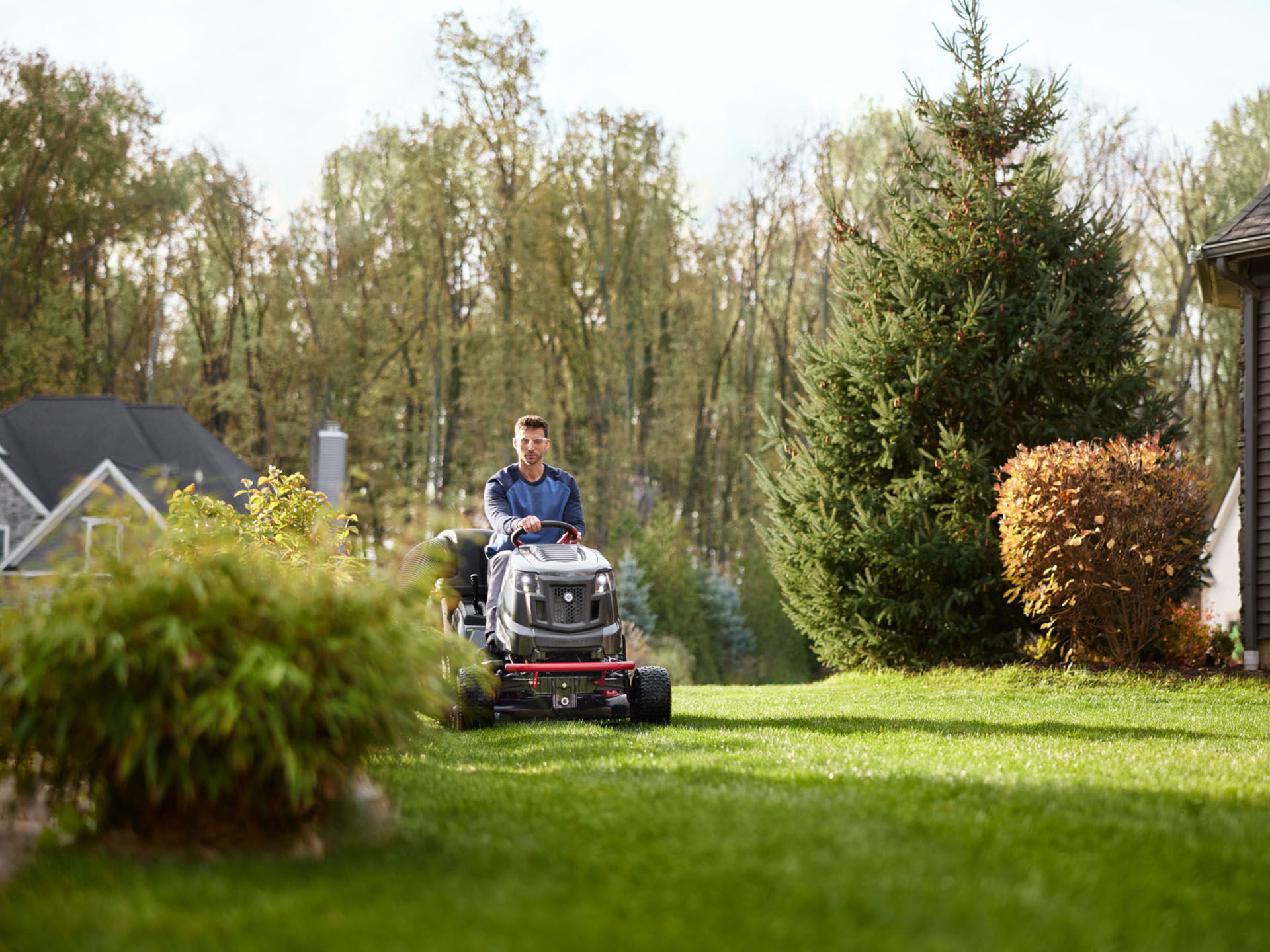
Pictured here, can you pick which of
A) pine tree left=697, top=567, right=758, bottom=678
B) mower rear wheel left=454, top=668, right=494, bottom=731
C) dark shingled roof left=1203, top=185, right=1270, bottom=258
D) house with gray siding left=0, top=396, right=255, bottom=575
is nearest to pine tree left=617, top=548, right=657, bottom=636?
pine tree left=697, top=567, right=758, bottom=678

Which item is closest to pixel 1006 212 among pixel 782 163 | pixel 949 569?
pixel 949 569

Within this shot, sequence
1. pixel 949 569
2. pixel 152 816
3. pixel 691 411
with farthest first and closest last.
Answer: pixel 691 411
pixel 949 569
pixel 152 816

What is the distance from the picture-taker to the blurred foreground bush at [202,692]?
11.3 feet

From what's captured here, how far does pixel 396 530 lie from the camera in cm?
743

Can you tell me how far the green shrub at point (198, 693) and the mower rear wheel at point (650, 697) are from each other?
3644 mm

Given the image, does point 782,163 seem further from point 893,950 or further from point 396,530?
point 893,950

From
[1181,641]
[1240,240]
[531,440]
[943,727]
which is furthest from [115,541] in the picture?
[1240,240]

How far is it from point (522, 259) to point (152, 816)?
29.1m

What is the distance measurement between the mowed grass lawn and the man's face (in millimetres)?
2217

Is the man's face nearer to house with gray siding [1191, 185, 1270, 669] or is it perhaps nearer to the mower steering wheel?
the mower steering wheel

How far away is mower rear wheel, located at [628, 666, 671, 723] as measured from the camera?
7.46 metres

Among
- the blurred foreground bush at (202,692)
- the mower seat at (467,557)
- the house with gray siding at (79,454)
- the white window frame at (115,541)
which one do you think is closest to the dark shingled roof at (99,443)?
the house with gray siding at (79,454)

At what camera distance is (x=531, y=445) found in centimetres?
766

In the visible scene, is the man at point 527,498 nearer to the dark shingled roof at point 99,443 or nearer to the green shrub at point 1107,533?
the green shrub at point 1107,533
